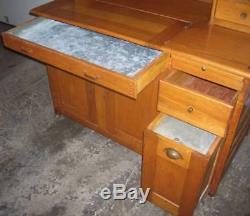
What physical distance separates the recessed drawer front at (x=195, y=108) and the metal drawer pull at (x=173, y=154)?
0.56ft

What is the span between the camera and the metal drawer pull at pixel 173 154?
1389mm

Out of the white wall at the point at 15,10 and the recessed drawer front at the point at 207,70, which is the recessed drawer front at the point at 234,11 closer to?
the recessed drawer front at the point at 207,70

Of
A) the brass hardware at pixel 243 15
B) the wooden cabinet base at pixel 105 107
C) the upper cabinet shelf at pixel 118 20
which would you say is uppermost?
the brass hardware at pixel 243 15

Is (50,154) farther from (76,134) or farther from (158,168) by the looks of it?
(158,168)

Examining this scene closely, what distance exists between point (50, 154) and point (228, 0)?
56.7 inches

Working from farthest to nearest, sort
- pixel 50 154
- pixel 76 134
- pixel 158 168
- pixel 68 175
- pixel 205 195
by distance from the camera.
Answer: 1. pixel 76 134
2. pixel 50 154
3. pixel 68 175
4. pixel 205 195
5. pixel 158 168

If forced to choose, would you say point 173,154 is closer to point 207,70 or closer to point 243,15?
point 207,70

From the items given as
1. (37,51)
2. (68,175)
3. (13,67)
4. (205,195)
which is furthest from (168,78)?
(13,67)

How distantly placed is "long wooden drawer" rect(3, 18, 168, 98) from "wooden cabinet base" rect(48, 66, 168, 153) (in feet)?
0.87

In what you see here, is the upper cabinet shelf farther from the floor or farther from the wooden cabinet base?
the floor

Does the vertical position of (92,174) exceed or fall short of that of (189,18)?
it falls short

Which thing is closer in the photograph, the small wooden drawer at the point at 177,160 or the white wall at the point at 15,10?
the small wooden drawer at the point at 177,160

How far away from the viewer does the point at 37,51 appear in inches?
58.9

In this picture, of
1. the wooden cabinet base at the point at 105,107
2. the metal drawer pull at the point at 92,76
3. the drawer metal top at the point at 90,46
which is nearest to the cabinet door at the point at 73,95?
the wooden cabinet base at the point at 105,107
